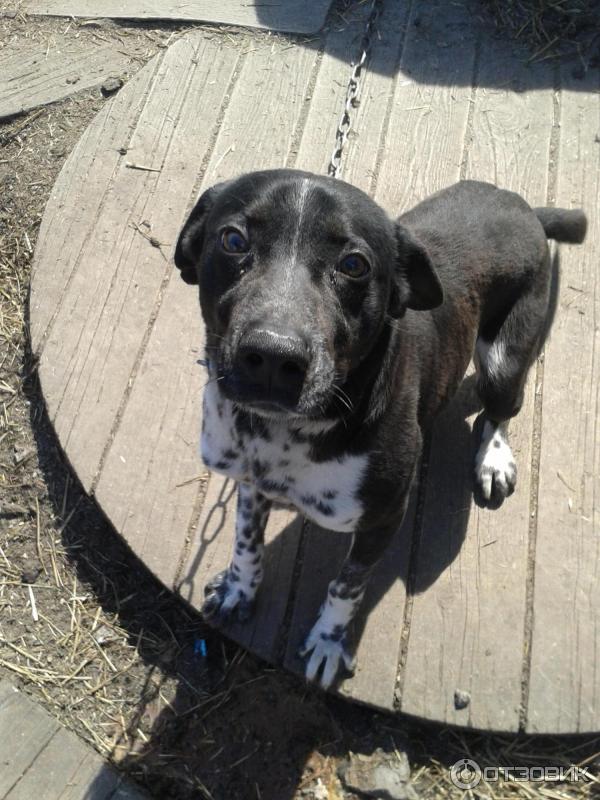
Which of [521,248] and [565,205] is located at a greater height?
[521,248]

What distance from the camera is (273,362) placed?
2.04 meters

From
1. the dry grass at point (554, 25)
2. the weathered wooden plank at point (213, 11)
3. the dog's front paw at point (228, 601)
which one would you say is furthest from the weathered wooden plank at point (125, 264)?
the dry grass at point (554, 25)

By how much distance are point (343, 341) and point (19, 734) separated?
6.60 ft

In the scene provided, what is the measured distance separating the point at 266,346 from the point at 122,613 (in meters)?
1.84

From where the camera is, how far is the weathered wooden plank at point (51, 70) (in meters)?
4.89

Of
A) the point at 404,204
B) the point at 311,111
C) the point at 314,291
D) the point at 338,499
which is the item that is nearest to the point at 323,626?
the point at 338,499

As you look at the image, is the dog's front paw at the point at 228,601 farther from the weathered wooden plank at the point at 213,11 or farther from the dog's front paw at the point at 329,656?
the weathered wooden plank at the point at 213,11

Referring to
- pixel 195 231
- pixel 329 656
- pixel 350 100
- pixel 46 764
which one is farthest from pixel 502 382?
pixel 46 764

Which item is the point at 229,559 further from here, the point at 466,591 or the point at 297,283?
the point at 297,283

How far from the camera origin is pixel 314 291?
7.29ft

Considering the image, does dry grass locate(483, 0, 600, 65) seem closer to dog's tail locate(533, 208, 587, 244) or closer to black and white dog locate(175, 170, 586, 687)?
dog's tail locate(533, 208, 587, 244)

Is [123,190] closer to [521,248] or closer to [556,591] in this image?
[521,248]

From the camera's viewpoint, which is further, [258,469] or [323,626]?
[323,626]

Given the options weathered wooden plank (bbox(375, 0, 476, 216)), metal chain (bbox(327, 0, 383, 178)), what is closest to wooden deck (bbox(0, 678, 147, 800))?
metal chain (bbox(327, 0, 383, 178))
